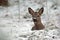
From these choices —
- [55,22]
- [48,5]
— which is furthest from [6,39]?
[48,5]

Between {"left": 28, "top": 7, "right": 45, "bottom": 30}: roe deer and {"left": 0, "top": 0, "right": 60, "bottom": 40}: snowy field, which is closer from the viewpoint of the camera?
{"left": 0, "top": 0, "right": 60, "bottom": 40}: snowy field

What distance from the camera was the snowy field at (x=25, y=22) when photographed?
4383 millimetres

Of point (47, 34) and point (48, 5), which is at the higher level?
point (48, 5)

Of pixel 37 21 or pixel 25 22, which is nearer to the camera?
pixel 37 21

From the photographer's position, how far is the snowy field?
173 inches

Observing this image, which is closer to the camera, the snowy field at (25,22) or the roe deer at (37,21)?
the snowy field at (25,22)

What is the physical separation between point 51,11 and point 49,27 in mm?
1146

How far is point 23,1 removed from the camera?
682 cm

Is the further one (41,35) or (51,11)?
(51,11)

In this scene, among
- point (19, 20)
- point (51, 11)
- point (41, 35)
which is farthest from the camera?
point (51, 11)

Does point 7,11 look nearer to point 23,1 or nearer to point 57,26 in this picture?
point 23,1

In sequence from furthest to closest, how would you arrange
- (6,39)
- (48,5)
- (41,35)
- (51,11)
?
(48,5) → (51,11) → (41,35) → (6,39)

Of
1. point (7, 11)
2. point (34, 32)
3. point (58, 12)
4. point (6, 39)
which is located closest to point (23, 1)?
point (7, 11)

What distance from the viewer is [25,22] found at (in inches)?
211
